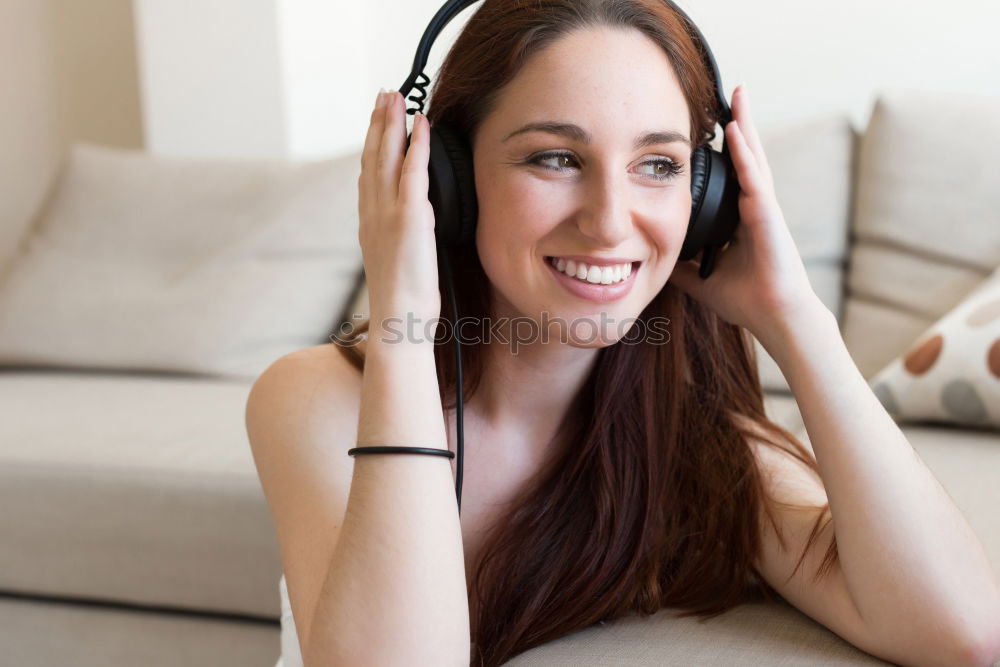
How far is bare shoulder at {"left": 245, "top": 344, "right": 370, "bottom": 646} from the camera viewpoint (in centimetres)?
94

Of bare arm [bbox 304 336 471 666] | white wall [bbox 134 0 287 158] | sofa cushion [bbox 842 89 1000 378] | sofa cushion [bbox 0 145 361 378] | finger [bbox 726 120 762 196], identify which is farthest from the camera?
white wall [bbox 134 0 287 158]

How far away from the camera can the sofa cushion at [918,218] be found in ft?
5.87

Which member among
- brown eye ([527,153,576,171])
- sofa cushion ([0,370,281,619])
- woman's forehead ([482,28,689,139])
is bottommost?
sofa cushion ([0,370,281,619])

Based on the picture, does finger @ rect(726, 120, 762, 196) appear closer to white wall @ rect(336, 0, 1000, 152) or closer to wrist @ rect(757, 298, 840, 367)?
wrist @ rect(757, 298, 840, 367)

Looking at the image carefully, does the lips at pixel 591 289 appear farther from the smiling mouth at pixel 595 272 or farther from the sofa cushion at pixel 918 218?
the sofa cushion at pixel 918 218

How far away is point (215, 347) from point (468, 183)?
1275 mm

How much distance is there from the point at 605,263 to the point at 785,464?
350 millimetres

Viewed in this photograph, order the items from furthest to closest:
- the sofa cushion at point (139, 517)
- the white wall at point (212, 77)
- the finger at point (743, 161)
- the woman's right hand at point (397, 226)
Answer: the white wall at point (212, 77), the sofa cushion at point (139, 517), the finger at point (743, 161), the woman's right hand at point (397, 226)

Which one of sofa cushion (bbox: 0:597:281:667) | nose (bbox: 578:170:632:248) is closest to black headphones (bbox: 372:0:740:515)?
nose (bbox: 578:170:632:248)

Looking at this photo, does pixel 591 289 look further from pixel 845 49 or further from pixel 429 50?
pixel 845 49

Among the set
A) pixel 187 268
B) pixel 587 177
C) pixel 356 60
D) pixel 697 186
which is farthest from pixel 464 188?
pixel 356 60

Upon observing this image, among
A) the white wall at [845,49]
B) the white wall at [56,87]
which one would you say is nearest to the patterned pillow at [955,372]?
the white wall at [845,49]

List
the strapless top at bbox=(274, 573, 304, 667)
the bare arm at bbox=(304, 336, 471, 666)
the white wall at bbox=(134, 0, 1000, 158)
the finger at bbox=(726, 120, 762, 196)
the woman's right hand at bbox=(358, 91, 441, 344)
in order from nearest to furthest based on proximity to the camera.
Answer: the bare arm at bbox=(304, 336, 471, 666) < the woman's right hand at bbox=(358, 91, 441, 344) < the finger at bbox=(726, 120, 762, 196) < the strapless top at bbox=(274, 573, 304, 667) < the white wall at bbox=(134, 0, 1000, 158)

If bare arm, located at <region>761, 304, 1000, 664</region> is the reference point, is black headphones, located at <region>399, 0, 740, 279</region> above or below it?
above
